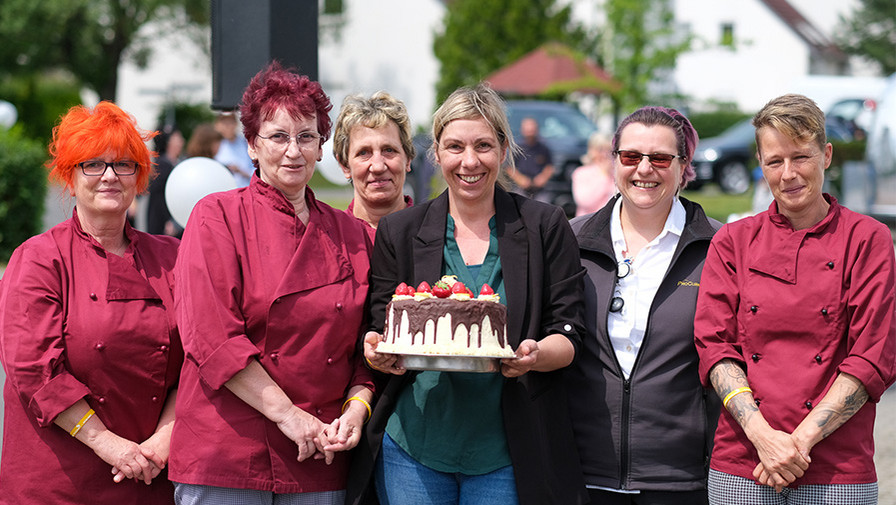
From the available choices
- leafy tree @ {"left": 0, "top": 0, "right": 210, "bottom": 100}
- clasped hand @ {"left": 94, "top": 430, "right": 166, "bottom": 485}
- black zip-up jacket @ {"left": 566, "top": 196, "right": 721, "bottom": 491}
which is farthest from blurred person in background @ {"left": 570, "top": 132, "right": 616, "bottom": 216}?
leafy tree @ {"left": 0, "top": 0, "right": 210, "bottom": 100}

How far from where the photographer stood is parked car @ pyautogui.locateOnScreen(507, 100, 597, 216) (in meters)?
20.8

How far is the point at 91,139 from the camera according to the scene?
3.56m

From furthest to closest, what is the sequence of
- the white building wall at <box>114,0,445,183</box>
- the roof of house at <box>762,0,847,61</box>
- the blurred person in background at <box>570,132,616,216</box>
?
the roof of house at <box>762,0,847,61</box> < the white building wall at <box>114,0,445,183</box> < the blurred person in background at <box>570,132,616,216</box>

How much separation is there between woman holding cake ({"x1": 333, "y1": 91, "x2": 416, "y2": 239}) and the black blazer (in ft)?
2.67

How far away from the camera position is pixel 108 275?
3.53 meters

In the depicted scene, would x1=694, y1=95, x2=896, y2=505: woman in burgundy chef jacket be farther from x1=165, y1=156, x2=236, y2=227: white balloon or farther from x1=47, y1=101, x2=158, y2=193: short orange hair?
x1=165, y1=156, x2=236, y2=227: white balloon

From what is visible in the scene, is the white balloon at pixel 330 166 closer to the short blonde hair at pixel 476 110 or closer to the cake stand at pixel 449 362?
the short blonde hair at pixel 476 110

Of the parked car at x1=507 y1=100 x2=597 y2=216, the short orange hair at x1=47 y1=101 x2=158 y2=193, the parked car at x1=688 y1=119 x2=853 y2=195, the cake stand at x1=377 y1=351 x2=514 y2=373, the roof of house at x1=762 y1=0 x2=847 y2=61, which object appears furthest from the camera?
the roof of house at x1=762 y1=0 x2=847 y2=61

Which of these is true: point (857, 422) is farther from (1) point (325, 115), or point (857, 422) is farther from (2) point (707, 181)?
(2) point (707, 181)

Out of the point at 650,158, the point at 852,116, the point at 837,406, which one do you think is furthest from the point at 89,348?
the point at 852,116

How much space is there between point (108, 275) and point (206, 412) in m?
0.65

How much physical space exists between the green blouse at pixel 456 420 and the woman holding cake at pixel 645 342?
408 mm

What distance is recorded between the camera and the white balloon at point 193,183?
6012mm

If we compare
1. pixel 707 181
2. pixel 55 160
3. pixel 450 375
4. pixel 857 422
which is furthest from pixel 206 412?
pixel 707 181
